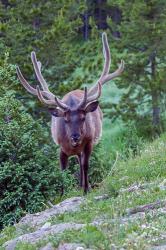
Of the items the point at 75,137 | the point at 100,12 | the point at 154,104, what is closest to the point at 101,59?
the point at 154,104

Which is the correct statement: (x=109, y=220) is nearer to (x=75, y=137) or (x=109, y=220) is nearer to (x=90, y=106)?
(x=75, y=137)

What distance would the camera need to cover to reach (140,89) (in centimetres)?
2192

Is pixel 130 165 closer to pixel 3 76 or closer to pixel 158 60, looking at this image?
pixel 3 76

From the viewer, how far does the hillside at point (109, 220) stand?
7.07m

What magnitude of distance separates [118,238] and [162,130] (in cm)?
1400

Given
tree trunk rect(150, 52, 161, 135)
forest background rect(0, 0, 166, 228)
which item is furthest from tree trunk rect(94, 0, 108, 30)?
tree trunk rect(150, 52, 161, 135)

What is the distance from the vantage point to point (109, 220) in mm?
7914

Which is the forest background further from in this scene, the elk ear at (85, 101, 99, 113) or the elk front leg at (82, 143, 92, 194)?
the elk ear at (85, 101, 99, 113)

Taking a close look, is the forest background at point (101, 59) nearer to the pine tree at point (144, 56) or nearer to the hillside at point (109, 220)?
the pine tree at point (144, 56)

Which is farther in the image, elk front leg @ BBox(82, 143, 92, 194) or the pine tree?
the pine tree

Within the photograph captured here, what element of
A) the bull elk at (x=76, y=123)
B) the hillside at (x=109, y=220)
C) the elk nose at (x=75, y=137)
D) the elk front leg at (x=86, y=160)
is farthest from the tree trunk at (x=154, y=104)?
the hillside at (x=109, y=220)

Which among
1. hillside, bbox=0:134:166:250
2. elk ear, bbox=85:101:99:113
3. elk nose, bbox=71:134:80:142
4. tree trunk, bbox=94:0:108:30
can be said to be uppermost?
tree trunk, bbox=94:0:108:30

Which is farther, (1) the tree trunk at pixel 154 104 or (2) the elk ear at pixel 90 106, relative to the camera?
(1) the tree trunk at pixel 154 104

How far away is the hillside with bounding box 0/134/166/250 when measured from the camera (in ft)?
23.2
